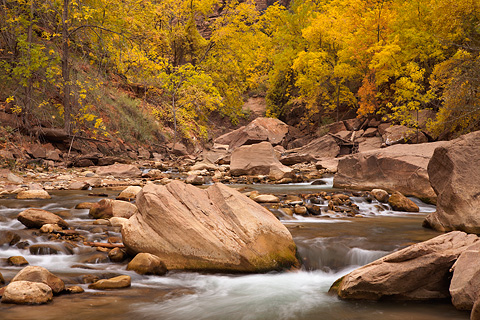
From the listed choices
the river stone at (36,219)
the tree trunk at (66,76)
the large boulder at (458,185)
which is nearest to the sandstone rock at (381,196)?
the large boulder at (458,185)

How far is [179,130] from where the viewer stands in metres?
22.7

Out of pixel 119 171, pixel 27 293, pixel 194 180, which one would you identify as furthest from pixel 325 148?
pixel 27 293

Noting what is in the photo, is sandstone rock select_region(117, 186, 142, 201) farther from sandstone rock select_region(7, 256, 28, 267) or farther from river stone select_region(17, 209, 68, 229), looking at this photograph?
sandstone rock select_region(7, 256, 28, 267)

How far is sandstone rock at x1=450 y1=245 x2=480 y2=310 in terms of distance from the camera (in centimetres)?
332

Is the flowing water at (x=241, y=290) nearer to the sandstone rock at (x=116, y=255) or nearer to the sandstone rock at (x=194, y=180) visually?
the sandstone rock at (x=116, y=255)

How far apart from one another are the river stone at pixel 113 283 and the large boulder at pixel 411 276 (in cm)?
248

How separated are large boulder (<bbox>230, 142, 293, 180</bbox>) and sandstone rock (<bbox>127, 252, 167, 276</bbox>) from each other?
10.5 metres

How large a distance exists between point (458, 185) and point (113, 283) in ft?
18.2

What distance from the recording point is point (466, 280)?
339cm

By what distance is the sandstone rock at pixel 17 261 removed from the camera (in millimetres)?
4594

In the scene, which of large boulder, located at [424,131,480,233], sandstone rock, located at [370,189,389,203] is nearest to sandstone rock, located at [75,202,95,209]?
large boulder, located at [424,131,480,233]

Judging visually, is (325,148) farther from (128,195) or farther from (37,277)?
(37,277)

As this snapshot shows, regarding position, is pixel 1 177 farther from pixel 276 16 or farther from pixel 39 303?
pixel 276 16

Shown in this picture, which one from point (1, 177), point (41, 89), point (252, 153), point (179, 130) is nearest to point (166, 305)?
point (1, 177)
